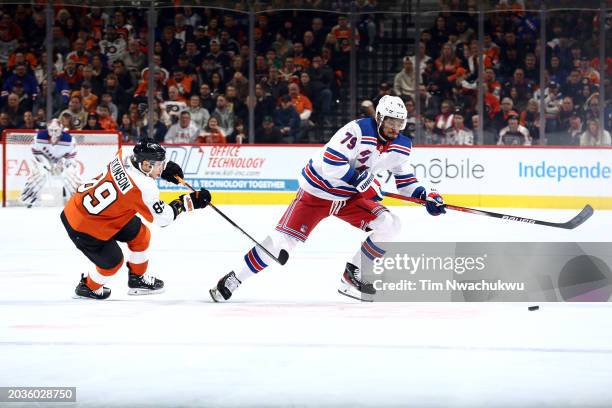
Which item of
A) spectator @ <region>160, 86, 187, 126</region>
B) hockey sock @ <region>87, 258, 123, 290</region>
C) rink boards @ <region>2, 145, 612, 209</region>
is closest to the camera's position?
hockey sock @ <region>87, 258, 123, 290</region>

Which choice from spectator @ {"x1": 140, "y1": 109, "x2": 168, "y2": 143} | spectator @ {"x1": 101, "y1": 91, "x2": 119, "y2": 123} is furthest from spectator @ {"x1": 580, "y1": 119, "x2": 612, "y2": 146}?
spectator @ {"x1": 101, "y1": 91, "x2": 119, "y2": 123}

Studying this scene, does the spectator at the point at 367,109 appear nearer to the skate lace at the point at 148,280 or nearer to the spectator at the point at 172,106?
the spectator at the point at 172,106

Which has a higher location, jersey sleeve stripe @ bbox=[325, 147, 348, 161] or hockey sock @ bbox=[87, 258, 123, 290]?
jersey sleeve stripe @ bbox=[325, 147, 348, 161]

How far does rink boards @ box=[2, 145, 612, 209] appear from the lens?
1081 cm

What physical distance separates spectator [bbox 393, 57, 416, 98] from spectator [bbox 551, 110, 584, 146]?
5.63 ft

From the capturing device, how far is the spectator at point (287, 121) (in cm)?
1149

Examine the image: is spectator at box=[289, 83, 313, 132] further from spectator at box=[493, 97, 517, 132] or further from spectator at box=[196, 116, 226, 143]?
Answer: spectator at box=[493, 97, 517, 132]

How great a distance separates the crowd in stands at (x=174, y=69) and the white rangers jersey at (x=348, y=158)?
6.51m

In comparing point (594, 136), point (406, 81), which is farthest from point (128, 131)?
point (594, 136)

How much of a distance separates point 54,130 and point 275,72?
2655mm

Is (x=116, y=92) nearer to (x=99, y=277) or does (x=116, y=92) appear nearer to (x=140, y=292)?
(x=140, y=292)

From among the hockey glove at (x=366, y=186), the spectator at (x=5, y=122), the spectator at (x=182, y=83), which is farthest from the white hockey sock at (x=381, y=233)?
the spectator at (x=5, y=122)

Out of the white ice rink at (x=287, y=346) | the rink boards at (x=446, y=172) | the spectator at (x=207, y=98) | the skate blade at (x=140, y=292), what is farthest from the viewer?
the spectator at (x=207, y=98)

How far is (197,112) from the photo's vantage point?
38.5 feet
